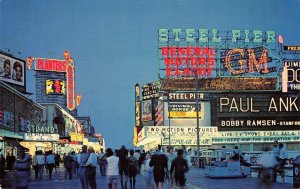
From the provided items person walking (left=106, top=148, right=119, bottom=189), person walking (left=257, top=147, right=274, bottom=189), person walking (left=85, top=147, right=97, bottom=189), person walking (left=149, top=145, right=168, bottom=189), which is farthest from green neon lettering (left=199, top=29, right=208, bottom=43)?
person walking (left=106, top=148, right=119, bottom=189)

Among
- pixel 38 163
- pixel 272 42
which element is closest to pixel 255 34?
pixel 272 42

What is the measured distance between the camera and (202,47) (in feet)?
323

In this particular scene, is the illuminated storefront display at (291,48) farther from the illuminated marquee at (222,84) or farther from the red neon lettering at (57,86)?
the red neon lettering at (57,86)

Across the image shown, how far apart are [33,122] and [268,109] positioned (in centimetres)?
4989

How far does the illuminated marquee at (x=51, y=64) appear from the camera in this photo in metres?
134

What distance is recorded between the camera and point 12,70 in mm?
68750

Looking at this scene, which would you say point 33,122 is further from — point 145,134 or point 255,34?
point 255,34

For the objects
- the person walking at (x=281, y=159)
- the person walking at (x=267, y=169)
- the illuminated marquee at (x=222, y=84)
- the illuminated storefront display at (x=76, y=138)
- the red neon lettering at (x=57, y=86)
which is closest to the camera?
the person walking at (x=267, y=169)

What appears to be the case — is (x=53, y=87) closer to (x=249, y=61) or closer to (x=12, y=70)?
(x=249, y=61)

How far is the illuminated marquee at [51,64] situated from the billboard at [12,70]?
6078 centimetres

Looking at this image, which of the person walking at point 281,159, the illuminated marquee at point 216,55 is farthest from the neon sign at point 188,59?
the person walking at point 281,159

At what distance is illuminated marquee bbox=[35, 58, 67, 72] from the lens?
440 feet

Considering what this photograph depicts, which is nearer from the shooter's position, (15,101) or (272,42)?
(15,101)

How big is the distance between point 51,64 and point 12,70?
219 feet
